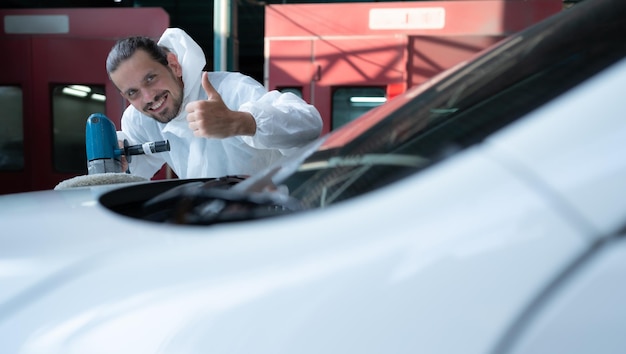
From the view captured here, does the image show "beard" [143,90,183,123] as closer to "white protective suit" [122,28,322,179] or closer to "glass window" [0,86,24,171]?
"white protective suit" [122,28,322,179]

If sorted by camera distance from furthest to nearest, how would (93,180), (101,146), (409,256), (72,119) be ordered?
(72,119), (101,146), (93,180), (409,256)

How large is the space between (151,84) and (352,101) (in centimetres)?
351

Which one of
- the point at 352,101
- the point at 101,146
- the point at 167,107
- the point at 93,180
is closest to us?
the point at 93,180

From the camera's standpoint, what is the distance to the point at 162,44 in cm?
212

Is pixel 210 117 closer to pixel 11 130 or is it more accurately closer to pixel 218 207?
pixel 218 207

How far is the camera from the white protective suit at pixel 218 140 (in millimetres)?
1867

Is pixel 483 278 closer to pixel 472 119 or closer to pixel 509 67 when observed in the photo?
pixel 472 119

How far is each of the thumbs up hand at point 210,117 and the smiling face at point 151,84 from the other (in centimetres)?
59

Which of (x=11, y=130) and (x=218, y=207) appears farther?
(x=11, y=130)

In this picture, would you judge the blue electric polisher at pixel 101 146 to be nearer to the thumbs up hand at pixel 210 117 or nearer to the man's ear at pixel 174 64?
the man's ear at pixel 174 64

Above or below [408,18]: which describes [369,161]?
below

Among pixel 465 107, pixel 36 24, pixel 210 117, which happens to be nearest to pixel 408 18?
pixel 36 24

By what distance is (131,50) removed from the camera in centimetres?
195

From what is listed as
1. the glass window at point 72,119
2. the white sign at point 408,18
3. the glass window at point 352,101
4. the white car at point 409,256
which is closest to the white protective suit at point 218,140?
the white car at point 409,256
